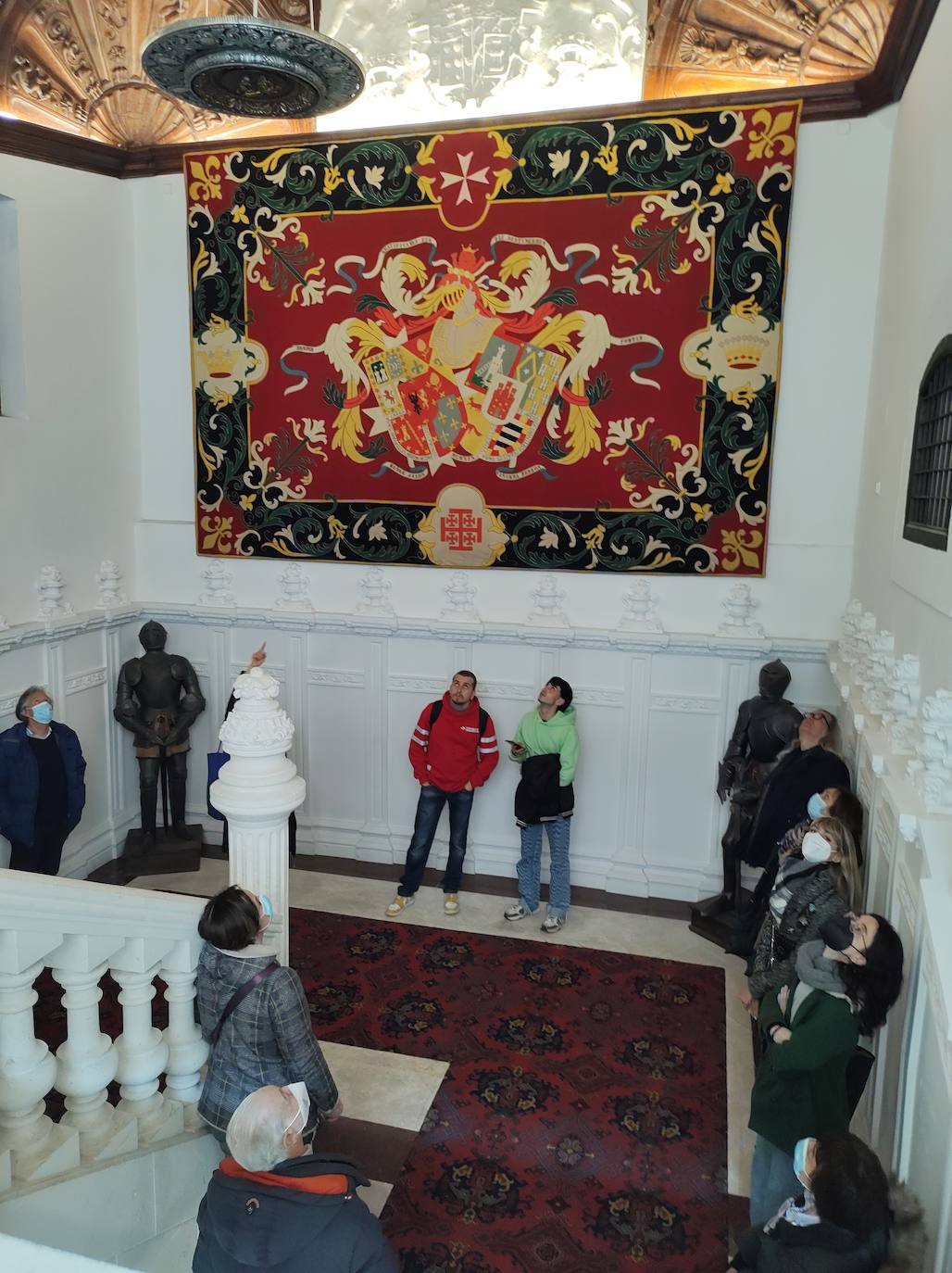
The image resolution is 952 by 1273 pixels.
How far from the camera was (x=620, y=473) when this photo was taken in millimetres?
6398

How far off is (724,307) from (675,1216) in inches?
198

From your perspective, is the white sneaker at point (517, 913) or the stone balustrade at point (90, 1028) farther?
the white sneaker at point (517, 913)

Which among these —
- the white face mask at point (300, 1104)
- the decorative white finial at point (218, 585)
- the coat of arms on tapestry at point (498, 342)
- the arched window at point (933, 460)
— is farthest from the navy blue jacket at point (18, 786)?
the arched window at point (933, 460)

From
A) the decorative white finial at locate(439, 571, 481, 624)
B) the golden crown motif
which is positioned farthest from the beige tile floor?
the golden crown motif

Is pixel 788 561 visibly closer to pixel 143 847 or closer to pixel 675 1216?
pixel 675 1216

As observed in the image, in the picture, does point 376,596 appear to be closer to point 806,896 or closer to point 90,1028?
point 806,896

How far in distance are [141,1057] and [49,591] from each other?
14.5ft

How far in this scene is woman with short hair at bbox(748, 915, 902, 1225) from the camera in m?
2.92

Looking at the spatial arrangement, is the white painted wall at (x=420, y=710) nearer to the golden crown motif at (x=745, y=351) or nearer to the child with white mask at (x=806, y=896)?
the golden crown motif at (x=745, y=351)

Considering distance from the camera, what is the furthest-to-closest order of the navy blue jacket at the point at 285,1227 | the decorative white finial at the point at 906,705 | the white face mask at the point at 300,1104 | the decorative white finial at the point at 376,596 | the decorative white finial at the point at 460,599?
the decorative white finial at the point at 376,596 < the decorative white finial at the point at 460,599 < the decorative white finial at the point at 906,705 < the white face mask at the point at 300,1104 < the navy blue jacket at the point at 285,1227

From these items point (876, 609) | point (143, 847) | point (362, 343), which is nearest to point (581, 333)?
point (362, 343)

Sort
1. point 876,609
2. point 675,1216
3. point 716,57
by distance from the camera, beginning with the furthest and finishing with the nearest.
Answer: point 716,57 → point 876,609 → point 675,1216

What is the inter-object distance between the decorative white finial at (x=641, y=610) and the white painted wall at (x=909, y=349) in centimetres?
130

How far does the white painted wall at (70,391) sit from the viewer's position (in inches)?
245
